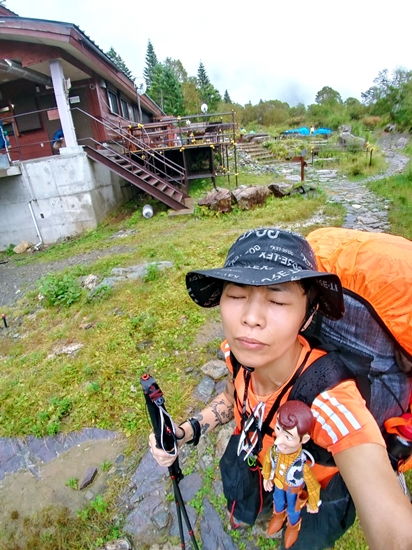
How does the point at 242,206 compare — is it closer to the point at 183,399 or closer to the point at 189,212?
the point at 189,212

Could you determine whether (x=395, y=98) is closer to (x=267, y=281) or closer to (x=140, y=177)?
(x=140, y=177)

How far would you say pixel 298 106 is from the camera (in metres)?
46.2

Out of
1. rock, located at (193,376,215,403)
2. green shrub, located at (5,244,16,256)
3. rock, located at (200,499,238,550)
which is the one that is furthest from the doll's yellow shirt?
green shrub, located at (5,244,16,256)

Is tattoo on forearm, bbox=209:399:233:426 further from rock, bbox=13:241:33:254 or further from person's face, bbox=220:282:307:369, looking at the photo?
rock, bbox=13:241:33:254

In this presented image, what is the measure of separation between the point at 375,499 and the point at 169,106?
38.6 metres

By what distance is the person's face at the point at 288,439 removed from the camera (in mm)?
1102

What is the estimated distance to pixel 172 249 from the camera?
693cm

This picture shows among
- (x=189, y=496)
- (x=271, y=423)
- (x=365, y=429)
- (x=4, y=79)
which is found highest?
(x=4, y=79)

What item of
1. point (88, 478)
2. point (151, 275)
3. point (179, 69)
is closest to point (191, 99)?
point (179, 69)

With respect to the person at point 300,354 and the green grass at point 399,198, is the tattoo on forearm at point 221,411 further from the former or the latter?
the green grass at point 399,198

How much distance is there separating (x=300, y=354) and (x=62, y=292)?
5242 mm

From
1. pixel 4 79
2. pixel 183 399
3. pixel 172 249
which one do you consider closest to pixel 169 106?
pixel 4 79

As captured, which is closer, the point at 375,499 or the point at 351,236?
the point at 375,499

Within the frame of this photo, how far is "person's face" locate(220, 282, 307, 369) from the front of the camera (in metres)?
1.05
